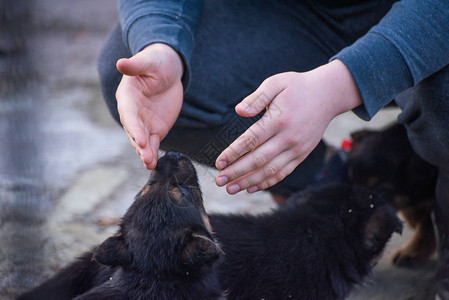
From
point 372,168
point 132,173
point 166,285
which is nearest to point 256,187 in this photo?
point 166,285

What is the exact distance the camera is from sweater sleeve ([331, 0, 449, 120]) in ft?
4.37

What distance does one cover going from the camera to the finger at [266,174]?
1249mm

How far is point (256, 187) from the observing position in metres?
→ 1.28

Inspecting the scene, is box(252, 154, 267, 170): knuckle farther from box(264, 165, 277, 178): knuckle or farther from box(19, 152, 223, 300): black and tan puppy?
box(19, 152, 223, 300): black and tan puppy

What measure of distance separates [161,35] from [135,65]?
34cm

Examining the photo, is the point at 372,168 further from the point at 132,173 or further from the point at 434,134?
the point at 132,173

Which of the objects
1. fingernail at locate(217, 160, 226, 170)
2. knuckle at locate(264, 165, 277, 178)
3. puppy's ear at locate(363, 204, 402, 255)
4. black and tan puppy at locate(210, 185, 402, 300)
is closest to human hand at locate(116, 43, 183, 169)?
fingernail at locate(217, 160, 226, 170)

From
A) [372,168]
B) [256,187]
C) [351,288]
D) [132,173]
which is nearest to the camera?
[256,187]

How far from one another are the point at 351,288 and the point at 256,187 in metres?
0.73

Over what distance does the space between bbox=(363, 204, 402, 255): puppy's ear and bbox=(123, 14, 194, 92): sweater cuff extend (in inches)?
32.3

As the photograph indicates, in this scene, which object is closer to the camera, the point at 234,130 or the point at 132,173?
the point at 234,130

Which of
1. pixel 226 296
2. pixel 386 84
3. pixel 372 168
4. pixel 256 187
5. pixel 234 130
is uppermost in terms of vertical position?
pixel 386 84

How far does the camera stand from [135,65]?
4.38 feet

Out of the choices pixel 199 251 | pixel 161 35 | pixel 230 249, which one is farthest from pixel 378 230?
pixel 161 35
